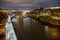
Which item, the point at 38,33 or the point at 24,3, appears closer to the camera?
the point at 24,3

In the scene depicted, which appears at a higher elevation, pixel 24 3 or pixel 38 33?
pixel 24 3

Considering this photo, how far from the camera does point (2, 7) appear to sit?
2312 millimetres

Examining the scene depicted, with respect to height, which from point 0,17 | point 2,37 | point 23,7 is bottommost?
point 2,37

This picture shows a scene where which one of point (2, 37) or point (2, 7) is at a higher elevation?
point (2, 7)

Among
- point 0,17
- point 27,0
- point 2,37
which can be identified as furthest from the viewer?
point 0,17

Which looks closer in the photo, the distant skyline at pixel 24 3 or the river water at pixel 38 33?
the distant skyline at pixel 24 3

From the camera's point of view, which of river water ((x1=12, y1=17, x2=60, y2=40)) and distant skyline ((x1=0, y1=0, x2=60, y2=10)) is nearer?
distant skyline ((x1=0, y1=0, x2=60, y2=10))

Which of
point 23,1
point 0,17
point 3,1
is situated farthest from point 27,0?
point 0,17

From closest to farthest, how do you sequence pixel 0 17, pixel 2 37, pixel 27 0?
pixel 2 37 < pixel 27 0 < pixel 0 17

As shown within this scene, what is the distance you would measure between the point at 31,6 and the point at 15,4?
0.97 ft

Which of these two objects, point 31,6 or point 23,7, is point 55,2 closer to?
point 31,6

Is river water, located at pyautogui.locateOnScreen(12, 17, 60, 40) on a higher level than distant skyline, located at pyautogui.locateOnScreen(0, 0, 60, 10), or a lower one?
lower

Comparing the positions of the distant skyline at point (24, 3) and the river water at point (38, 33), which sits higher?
the distant skyline at point (24, 3)

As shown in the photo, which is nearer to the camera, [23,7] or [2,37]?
[2,37]
